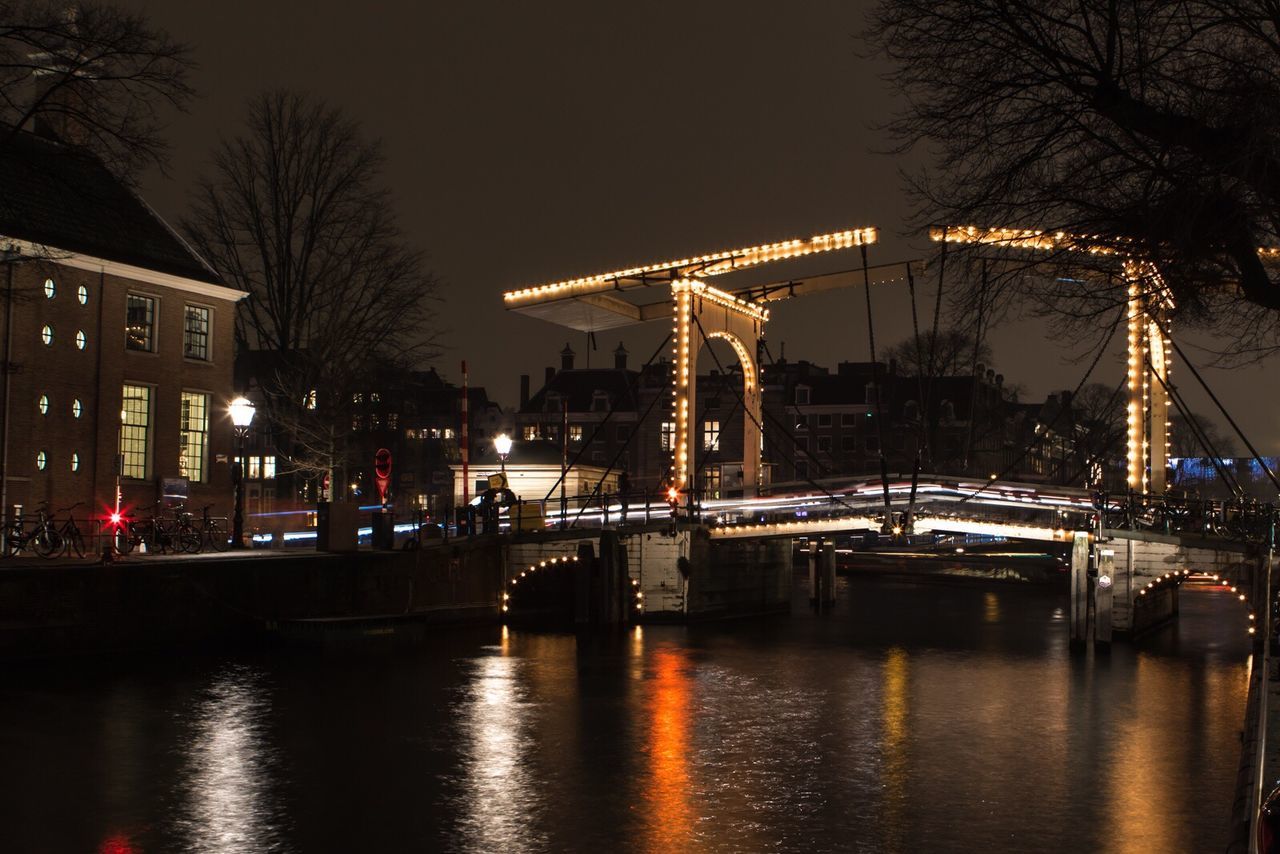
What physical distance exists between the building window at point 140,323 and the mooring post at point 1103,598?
1836 centimetres

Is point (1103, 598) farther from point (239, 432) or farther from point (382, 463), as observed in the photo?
point (239, 432)

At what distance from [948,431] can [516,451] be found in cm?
3533

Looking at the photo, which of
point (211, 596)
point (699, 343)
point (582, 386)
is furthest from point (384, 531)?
point (582, 386)

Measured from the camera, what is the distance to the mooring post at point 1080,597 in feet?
76.2

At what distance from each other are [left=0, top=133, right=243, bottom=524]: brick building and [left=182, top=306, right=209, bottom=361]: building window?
1.2 inches

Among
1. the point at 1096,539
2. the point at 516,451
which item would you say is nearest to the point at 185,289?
the point at 516,451

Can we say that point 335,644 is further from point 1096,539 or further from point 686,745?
point 1096,539

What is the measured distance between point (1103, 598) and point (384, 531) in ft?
41.3

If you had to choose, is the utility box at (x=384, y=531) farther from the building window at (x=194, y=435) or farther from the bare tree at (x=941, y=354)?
the bare tree at (x=941, y=354)

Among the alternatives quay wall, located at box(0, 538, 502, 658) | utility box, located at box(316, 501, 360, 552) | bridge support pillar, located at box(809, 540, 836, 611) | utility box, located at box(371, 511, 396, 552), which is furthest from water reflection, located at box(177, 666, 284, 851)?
bridge support pillar, located at box(809, 540, 836, 611)

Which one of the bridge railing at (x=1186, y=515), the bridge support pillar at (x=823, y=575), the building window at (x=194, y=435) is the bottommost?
the bridge support pillar at (x=823, y=575)

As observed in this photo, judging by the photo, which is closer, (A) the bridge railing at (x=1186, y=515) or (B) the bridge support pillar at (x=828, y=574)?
(A) the bridge railing at (x=1186, y=515)

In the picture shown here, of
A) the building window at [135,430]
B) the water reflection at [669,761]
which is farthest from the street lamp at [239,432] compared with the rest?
the water reflection at [669,761]

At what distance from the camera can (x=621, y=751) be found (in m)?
13.2
